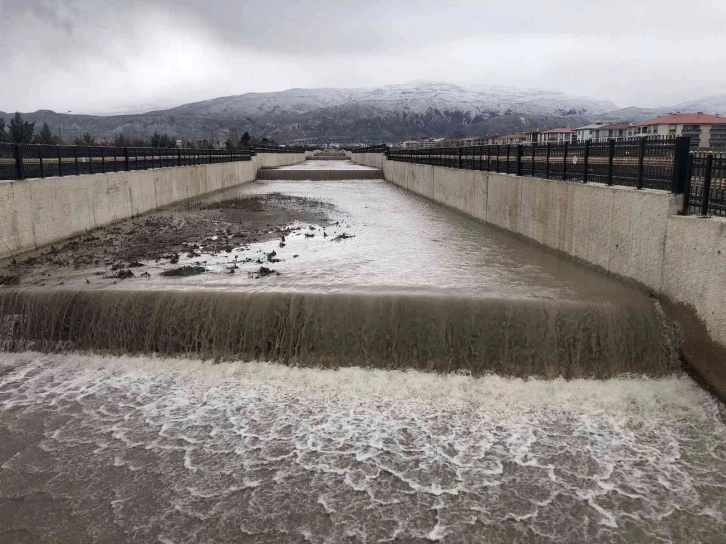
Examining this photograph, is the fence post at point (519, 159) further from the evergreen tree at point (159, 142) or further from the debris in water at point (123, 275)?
the evergreen tree at point (159, 142)

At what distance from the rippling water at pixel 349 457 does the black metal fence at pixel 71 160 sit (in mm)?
6907

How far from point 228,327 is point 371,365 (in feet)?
8.71

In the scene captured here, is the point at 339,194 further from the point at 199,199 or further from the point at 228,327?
the point at 228,327

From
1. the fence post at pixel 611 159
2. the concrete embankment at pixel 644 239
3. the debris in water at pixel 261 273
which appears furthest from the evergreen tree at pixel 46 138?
the fence post at pixel 611 159

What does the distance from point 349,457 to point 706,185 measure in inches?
289

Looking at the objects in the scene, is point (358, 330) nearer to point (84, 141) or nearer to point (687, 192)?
point (687, 192)

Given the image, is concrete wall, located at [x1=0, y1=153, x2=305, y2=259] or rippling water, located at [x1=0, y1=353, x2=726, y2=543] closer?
rippling water, located at [x1=0, y1=353, x2=726, y2=543]

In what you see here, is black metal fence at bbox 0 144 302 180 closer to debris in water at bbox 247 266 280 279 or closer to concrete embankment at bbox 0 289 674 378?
concrete embankment at bbox 0 289 674 378

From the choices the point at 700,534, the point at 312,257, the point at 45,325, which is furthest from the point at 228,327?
the point at 700,534

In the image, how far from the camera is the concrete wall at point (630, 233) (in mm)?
9258

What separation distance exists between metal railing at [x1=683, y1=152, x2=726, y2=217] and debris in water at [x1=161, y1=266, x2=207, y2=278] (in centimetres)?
982

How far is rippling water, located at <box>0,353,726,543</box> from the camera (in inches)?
239

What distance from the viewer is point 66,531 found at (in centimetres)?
589

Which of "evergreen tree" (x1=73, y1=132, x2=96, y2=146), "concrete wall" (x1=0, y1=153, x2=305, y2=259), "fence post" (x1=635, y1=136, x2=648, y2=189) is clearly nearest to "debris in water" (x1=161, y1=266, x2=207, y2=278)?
"concrete wall" (x1=0, y1=153, x2=305, y2=259)
